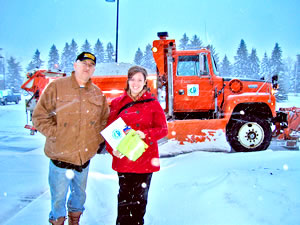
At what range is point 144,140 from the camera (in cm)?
239

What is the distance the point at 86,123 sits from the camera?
2439 mm

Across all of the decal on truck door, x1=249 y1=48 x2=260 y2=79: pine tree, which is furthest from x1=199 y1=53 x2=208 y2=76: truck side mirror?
x1=249 y1=48 x2=260 y2=79: pine tree

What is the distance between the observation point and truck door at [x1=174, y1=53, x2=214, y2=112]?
6311mm

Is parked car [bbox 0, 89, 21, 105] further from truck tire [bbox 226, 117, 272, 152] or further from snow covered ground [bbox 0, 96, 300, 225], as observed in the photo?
truck tire [bbox 226, 117, 272, 152]

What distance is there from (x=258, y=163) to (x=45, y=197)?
3.50 metres

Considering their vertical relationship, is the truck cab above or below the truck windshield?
below

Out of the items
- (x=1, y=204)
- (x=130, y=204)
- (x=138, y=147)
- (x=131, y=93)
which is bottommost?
(x=1, y=204)

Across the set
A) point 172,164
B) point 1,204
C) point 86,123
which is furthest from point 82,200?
point 172,164

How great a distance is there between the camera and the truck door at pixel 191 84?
631 cm

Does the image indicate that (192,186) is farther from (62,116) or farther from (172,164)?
(62,116)

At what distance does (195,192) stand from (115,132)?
162cm

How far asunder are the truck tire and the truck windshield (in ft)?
5.65

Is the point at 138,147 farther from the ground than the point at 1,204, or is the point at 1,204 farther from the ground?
the point at 138,147

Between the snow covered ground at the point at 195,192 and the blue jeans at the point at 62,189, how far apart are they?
432 mm
